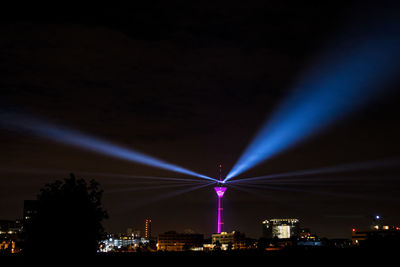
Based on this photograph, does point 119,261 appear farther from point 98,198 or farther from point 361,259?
point 361,259

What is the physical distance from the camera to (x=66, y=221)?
3216 cm

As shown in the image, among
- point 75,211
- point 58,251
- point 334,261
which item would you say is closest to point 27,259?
point 58,251

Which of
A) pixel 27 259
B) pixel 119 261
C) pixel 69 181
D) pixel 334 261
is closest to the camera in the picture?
pixel 334 261

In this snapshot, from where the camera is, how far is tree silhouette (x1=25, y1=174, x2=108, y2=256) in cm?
3153

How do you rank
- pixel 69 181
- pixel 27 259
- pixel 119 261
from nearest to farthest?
1. pixel 119 261
2. pixel 27 259
3. pixel 69 181

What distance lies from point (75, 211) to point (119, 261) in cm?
600

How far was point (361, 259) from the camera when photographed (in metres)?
26.9

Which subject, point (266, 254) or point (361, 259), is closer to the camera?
point (361, 259)

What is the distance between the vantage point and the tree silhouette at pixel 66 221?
31.5 m

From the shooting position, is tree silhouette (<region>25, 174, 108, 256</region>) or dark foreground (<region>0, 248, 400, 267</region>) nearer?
dark foreground (<region>0, 248, 400, 267</region>)

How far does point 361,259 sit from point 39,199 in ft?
75.2

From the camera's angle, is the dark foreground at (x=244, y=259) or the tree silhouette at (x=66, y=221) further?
the tree silhouette at (x=66, y=221)

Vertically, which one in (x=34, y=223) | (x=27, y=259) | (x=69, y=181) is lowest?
(x=27, y=259)

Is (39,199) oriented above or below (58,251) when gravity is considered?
above
